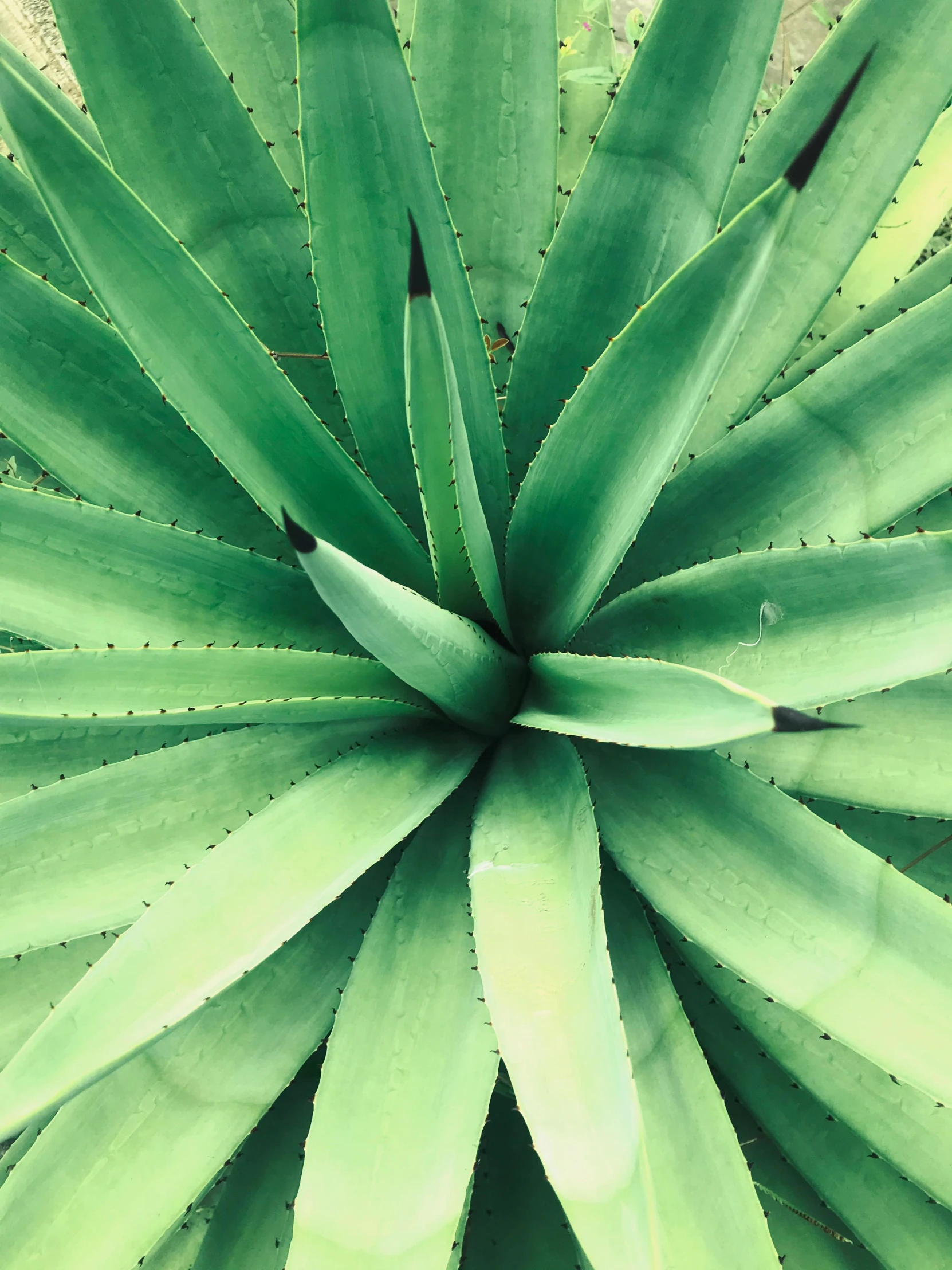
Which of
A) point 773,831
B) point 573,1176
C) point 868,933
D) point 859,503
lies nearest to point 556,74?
point 859,503

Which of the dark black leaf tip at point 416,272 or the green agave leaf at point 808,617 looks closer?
the dark black leaf tip at point 416,272

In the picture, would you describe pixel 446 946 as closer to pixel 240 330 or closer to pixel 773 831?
pixel 773 831

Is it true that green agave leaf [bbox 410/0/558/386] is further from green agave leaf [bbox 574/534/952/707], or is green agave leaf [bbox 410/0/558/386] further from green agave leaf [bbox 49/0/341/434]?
green agave leaf [bbox 574/534/952/707]

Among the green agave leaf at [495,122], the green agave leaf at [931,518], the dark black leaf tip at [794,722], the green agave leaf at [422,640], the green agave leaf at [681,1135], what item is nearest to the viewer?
the dark black leaf tip at [794,722]

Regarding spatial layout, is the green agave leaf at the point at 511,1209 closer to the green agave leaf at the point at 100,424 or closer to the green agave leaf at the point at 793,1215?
the green agave leaf at the point at 793,1215

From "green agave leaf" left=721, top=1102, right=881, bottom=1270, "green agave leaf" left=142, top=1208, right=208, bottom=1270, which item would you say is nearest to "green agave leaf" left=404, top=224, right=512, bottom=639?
"green agave leaf" left=721, top=1102, right=881, bottom=1270

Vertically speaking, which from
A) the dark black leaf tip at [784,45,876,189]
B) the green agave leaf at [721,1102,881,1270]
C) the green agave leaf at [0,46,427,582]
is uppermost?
the green agave leaf at [0,46,427,582]

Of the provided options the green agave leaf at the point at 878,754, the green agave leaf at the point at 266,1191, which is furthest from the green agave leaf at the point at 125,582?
the green agave leaf at the point at 878,754
